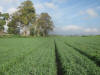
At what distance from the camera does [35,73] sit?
487cm

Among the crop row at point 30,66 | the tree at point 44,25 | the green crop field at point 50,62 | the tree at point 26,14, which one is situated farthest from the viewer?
the tree at point 44,25

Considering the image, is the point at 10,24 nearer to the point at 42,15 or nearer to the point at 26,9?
the point at 26,9

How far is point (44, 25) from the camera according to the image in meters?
70.9

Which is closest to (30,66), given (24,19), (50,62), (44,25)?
(50,62)

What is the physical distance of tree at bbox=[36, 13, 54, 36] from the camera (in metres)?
70.2

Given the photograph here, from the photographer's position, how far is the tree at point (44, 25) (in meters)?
70.2

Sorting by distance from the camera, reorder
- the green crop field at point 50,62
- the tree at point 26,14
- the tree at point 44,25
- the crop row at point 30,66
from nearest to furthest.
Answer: the crop row at point 30,66, the green crop field at point 50,62, the tree at point 26,14, the tree at point 44,25

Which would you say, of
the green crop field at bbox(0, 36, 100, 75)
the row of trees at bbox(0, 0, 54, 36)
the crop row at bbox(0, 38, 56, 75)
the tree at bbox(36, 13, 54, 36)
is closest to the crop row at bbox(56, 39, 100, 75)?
the green crop field at bbox(0, 36, 100, 75)

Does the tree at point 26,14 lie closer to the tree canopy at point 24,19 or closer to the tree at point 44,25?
the tree canopy at point 24,19

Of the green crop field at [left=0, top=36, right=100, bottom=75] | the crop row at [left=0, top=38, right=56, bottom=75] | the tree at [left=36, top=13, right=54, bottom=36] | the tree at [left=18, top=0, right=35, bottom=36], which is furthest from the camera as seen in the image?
the tree at [left=36, top=13, right=54, bottom=36]

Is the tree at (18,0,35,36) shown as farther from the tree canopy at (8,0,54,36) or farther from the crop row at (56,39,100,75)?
the crop row at (56,39,100,75)

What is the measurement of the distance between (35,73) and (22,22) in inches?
2052

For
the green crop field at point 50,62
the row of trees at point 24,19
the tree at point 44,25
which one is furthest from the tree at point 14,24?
the green crop field at point 50,62

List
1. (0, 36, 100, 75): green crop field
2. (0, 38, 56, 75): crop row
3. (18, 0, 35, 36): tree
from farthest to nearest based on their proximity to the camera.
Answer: (18, 0, 35, 36): tree < (0, 36, 100, 75): green crop field < (0, 38, 56, 75): crop row
